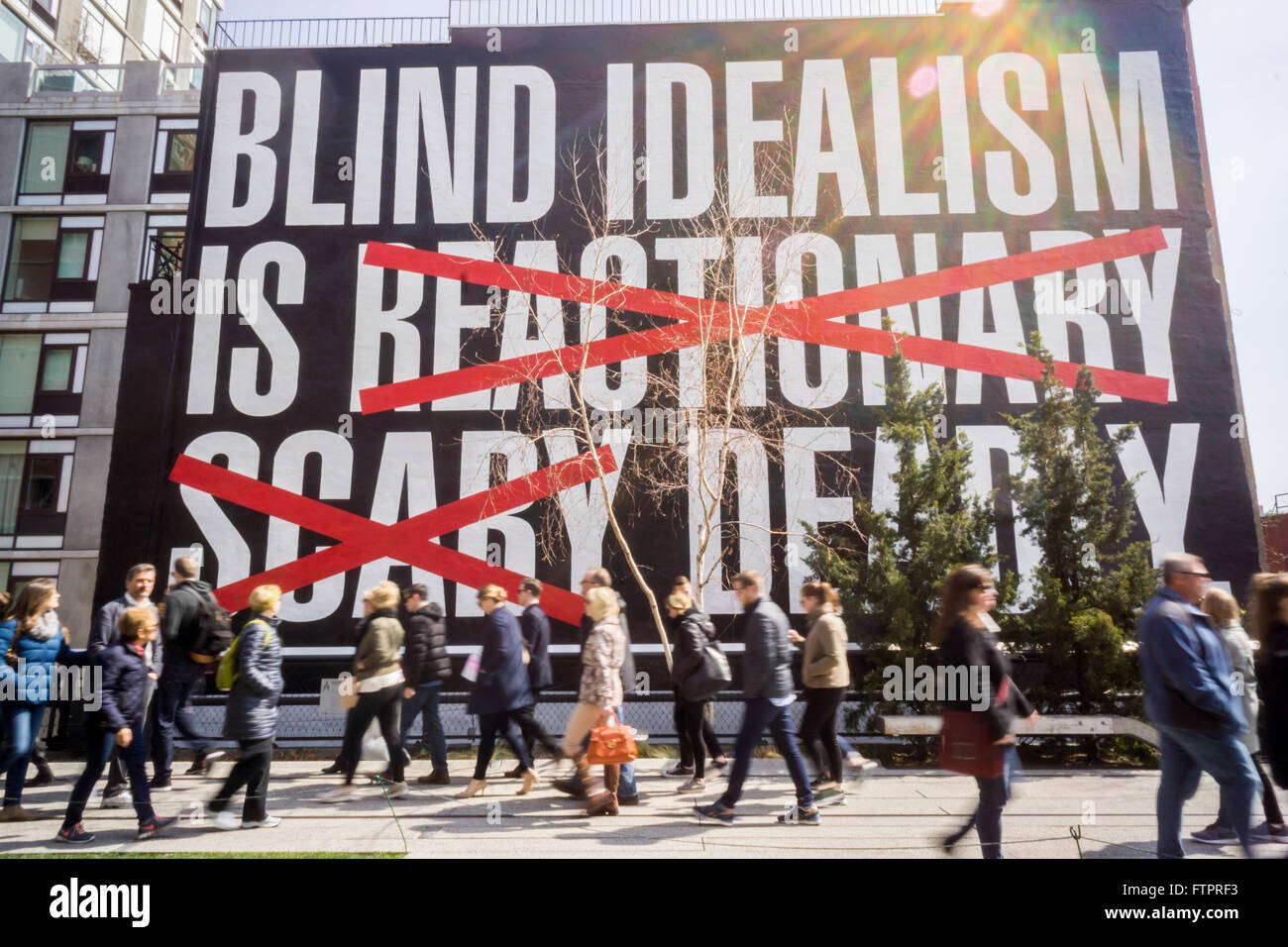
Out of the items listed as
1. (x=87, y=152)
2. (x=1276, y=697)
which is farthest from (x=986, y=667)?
(x=87, y=152)

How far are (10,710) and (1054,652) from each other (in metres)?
10.8

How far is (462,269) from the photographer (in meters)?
14.2

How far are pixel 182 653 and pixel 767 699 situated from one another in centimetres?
557

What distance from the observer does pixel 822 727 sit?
7.64 metres

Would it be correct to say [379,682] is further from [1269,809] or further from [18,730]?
[1269,809]

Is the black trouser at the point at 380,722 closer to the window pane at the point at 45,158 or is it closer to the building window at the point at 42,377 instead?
Answer: the building window at the point at 42,377

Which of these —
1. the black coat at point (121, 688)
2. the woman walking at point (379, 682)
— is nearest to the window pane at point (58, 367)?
the woman walking at point (379, 682)

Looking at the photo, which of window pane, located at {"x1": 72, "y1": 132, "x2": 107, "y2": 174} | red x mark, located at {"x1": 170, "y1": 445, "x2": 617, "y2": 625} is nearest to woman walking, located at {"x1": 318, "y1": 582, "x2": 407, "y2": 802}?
red x mark, located at {"x1": 170, "y1": 445, "x2": 617, "y2": 625}

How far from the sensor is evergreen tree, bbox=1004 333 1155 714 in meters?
10.1

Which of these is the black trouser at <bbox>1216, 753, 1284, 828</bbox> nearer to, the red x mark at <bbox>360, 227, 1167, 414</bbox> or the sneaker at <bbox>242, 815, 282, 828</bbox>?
the sneaker at <bbox>242, 815, 282, 828</bbox>

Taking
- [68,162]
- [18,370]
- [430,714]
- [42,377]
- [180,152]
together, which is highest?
[180,152]

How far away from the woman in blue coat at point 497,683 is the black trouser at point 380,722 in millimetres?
686

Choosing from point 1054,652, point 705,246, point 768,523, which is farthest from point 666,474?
point 1054,652
